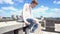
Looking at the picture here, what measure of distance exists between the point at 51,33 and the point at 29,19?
1.24m

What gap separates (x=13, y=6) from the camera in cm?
197

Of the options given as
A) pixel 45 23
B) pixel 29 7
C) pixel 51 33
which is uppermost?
pixel 29 7

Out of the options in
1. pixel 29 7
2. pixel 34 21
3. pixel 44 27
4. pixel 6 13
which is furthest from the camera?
pixel 44 27

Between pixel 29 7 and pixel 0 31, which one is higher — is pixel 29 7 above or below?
above

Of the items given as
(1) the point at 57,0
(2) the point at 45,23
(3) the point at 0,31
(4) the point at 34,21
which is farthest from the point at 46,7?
(3) the point at 0,31

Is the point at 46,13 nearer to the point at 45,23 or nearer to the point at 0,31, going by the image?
the point at 45,23

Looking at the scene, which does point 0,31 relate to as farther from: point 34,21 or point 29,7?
point 29,7

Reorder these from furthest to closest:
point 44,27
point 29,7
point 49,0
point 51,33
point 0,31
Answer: point 44,27, point 51,33, point 49,0, point 29,7, point 0,31

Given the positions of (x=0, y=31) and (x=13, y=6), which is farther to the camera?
(x=13, y=6)

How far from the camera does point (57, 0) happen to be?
7.36 feet

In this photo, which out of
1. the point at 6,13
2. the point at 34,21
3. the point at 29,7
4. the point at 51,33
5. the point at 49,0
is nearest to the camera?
the point at 34,21

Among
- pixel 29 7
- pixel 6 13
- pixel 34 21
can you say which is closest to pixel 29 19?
pixel 34 21

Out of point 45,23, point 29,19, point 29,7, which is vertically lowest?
point 45,23

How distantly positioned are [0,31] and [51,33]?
178 centimetres
